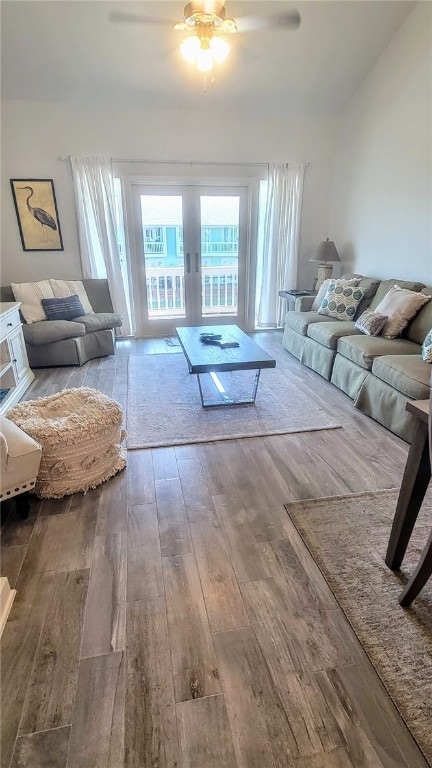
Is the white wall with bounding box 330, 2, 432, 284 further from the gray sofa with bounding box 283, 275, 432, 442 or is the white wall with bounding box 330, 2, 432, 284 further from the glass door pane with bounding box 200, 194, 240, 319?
the glass door pane with bounding box 200, 194, 240, 319

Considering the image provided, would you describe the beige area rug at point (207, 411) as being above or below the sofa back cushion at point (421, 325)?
below

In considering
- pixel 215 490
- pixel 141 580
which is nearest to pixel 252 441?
pixel 215 490

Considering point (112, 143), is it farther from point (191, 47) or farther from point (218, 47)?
point (218, 47)

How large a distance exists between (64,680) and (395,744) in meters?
1.02

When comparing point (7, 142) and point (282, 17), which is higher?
point (282, 17)

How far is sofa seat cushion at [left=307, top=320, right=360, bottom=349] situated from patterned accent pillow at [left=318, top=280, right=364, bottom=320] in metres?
0.10

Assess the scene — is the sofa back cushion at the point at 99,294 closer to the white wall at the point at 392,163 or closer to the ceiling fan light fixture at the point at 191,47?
→ the ceiling fan light fixture at the point at 191,47

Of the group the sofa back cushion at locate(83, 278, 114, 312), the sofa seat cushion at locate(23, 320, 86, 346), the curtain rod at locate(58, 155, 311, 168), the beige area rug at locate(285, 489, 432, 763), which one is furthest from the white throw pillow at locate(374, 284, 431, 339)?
the sofa back cushion at locate(83, 278, 114, 312)

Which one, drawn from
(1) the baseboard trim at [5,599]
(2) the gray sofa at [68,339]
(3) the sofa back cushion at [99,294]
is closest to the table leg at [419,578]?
(1) the baseboard trim at [5,599]

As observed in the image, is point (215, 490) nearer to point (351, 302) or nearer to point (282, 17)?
point (351, 302)

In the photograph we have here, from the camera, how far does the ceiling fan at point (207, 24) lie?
97.4 inches

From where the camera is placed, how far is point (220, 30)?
2.66 metres

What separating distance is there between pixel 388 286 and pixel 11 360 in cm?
356

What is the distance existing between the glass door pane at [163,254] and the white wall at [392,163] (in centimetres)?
219
